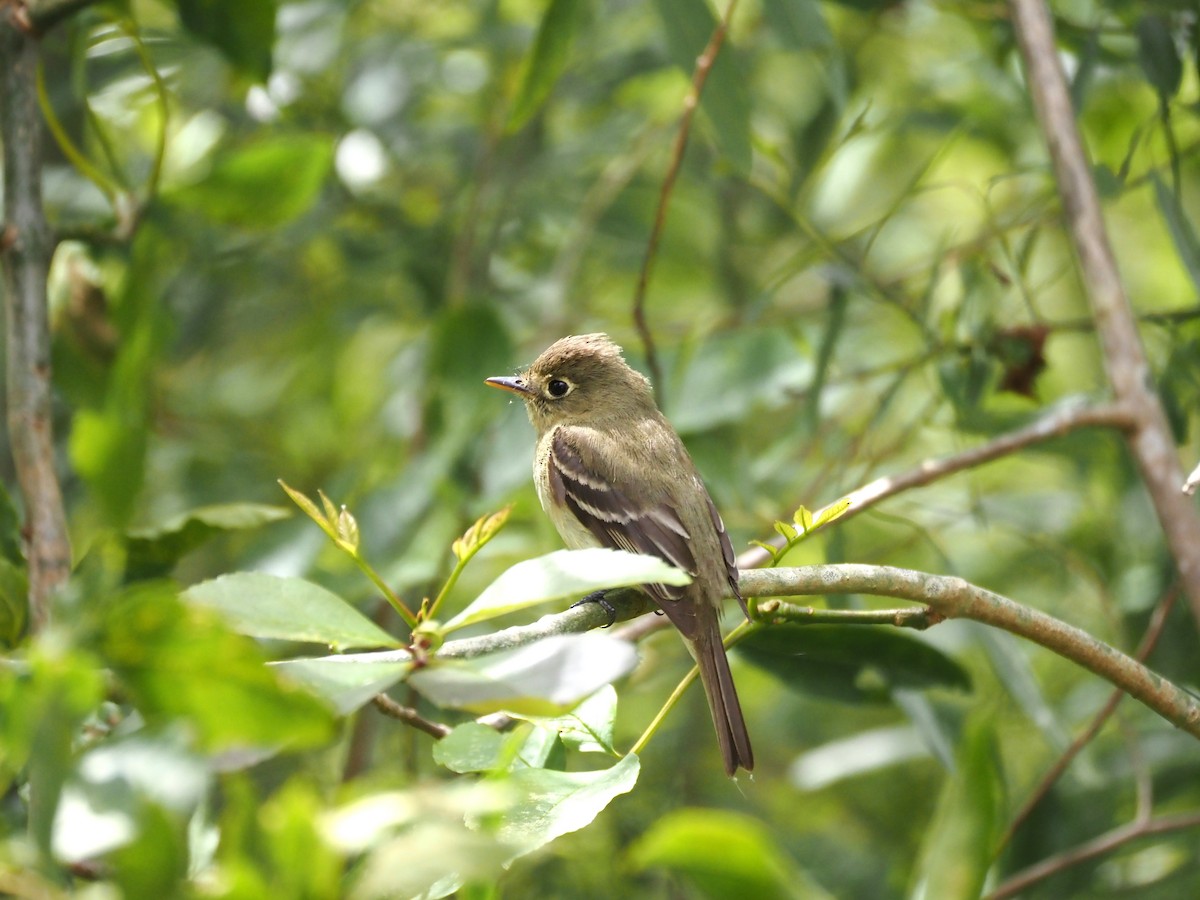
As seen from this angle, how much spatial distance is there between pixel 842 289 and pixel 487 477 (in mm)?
1387

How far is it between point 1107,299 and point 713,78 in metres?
1.32

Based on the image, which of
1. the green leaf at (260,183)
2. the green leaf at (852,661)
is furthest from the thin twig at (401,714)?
the green leaf at (260,183)

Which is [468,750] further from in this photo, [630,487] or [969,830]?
[630,487]

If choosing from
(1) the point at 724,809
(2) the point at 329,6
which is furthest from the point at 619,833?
(2) the point at 329,6

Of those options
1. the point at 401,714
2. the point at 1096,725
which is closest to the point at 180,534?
the point at 401,714

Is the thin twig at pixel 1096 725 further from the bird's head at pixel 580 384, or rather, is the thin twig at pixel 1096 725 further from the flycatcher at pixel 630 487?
the bird's head at pixel 580 384

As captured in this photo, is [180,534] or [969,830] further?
[180,534]

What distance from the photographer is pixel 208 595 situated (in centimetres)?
181

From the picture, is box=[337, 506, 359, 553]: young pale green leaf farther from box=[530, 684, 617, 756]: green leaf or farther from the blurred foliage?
box=[530, 684, 617, 756]: green leaf

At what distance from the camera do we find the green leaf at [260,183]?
12.2 ft

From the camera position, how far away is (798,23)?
12.3ft

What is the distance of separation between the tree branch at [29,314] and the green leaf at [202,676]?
5.48 ft

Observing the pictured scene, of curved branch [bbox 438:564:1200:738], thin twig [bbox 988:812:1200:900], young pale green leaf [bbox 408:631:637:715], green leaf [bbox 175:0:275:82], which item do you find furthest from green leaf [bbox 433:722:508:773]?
green leaf [bbox 175:0:275:82]

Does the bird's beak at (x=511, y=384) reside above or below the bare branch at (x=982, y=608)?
below
